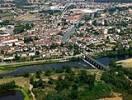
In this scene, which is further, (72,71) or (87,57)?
(87,57)

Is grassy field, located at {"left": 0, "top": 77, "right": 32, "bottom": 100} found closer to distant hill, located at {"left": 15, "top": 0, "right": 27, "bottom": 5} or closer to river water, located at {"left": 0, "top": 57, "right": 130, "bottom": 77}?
river water, located at {"left": 0, "top": 57, "right": 130, "bottom": 77}

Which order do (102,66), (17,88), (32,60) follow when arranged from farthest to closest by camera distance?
(32,60) → (102,66) → (17,88)

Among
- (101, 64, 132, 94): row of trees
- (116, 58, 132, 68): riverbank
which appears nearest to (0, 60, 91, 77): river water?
(116, 58, 132, 68): riverbank

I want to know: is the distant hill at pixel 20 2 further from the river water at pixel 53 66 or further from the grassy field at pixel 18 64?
the river water at pixel 53 66

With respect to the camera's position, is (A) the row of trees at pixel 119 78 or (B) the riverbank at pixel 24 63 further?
(B) the riverbank at pixel 24 63

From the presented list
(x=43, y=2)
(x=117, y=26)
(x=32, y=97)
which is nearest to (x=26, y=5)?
(x=43, y=2)

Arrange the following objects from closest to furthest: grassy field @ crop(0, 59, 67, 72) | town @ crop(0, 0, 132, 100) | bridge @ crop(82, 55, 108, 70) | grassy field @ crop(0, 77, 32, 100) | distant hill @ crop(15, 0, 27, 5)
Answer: grassy field @ crop(0, 77, 32, 100) → town @ crop(0, 0, 132, 100) → bridge @ crop(82, 55, 108, 70) → grassy field @ crop(0, 59, 67, 72) → distant hill @ crop(15, 0, 27, 5)

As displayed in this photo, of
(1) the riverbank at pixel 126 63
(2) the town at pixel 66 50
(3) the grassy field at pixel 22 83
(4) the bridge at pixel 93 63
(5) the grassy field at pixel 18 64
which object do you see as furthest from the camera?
(5) the grassy field at pixel 18 64

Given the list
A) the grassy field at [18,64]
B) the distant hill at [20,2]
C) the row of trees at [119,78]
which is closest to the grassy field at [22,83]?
the grassy field at [18,64]

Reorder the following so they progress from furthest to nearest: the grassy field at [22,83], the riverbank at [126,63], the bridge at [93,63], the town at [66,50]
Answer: the bridge at [93,63] → the riverbank at [126,63] → the town at [66,50] → the grassy field at [22,83]

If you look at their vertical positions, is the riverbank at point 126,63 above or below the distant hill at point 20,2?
below

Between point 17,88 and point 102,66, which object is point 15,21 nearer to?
point 102,66
